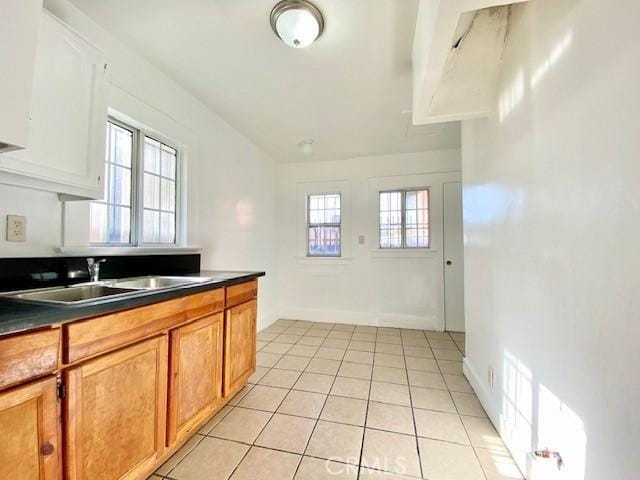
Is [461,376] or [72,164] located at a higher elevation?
[72,164]

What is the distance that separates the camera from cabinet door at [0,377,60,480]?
0.81 meters

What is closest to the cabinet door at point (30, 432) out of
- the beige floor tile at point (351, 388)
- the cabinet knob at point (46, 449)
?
the cabinet knob at point (46, 449)

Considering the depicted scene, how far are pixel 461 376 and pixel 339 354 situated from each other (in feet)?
3.85

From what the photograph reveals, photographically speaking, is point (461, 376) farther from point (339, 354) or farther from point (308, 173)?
point (308, 173)

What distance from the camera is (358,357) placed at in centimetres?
293

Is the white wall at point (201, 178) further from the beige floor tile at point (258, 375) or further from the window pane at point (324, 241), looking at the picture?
the beige floor tile at point (258, 375)

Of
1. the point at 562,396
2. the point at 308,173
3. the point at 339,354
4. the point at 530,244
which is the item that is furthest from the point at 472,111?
the point at 308,173

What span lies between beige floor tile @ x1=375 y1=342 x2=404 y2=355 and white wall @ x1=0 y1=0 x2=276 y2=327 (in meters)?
1.62

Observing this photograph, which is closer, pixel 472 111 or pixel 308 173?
pixel 472 111

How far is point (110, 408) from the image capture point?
3.66ft

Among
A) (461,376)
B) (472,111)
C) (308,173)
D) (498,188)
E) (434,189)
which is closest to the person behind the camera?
(498,188)

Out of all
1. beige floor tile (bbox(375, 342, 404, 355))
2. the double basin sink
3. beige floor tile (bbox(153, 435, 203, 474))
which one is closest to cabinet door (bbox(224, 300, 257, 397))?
beige floor tile (bbox(153, 435, 203, 474))

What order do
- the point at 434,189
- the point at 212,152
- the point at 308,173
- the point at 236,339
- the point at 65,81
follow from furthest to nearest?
the point at 308,173
the point at 434,189
the point at 212,152
the point at 236,339
the point at 65,81

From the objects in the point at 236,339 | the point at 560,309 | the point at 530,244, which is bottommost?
the point at 236,339
